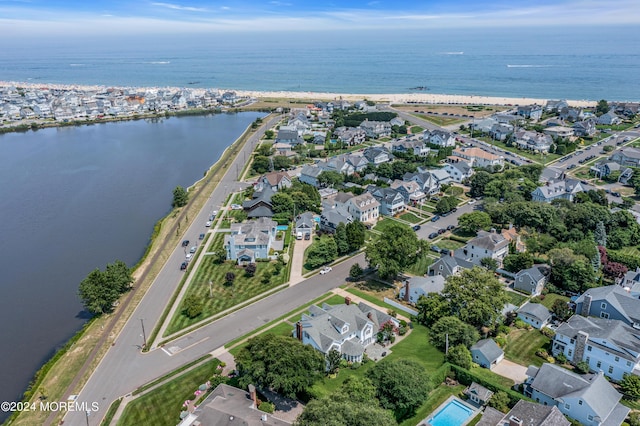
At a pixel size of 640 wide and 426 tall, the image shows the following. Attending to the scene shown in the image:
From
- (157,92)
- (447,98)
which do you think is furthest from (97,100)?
(447,98)

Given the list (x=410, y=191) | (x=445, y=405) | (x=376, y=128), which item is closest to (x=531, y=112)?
(x=376, y=128)

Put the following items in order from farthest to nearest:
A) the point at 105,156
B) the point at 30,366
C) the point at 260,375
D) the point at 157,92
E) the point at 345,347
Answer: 1. the point at 157,92
2. the point at 105,156
3. the point at 30,366
4. the point at 345,347
5. the point at 260,375

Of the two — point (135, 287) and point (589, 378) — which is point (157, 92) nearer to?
point (135, 287)

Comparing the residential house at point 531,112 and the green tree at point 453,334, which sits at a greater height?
the residential house at point 531,112

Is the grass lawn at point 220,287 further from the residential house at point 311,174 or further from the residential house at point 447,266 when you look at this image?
the residential house at point 311,174

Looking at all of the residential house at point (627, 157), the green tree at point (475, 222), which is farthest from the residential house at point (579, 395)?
the residential house at point (627, 157)

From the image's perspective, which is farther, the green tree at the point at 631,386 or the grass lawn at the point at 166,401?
the green tree at the point at 631,386

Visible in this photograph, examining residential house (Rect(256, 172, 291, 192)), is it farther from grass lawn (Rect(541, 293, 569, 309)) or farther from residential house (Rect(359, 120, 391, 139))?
grass lawn (Rect(541, 293, 569, 309))
